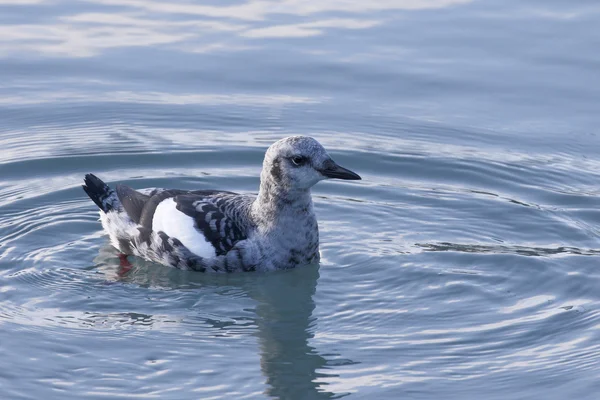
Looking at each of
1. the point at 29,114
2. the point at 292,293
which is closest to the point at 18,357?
the point at 292,293

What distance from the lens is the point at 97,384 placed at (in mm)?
9016

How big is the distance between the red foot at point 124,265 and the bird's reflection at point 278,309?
12mm

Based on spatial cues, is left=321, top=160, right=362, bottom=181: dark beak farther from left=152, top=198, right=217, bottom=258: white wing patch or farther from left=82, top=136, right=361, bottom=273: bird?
left=152, top=198, right=217, bottom=258: white wing patch

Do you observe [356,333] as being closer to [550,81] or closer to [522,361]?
[522,361]

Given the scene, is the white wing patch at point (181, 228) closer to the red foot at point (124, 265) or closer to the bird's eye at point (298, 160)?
the red foot at point (124, 265)

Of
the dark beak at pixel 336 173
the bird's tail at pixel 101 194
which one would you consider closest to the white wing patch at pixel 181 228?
the bird's tail at pixel 101 194

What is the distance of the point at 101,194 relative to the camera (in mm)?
11742

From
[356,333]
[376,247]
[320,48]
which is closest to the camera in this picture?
[356,333]

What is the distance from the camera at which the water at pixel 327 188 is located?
941 cm

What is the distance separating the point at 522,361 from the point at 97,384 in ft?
11.3

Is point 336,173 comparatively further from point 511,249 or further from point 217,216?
point 511,249

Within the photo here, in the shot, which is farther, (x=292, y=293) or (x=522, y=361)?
(x=292, y=293)

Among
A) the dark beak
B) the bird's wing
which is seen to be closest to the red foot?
the bird's wing

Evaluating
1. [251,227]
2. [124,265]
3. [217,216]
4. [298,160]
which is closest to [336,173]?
[298,160]
